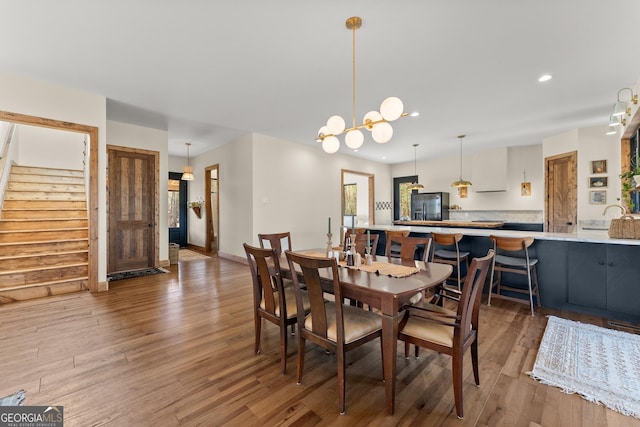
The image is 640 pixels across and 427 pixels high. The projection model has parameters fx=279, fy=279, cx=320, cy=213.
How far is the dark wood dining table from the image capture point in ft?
5.23

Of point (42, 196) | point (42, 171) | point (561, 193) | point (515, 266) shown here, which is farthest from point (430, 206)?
point (42, 171)

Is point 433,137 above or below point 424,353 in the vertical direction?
above

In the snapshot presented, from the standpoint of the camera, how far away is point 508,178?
701 centimetres

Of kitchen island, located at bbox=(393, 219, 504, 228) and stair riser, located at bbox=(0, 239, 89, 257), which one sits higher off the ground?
kitchen island, located at bbox=(393, 219, 504, 228)

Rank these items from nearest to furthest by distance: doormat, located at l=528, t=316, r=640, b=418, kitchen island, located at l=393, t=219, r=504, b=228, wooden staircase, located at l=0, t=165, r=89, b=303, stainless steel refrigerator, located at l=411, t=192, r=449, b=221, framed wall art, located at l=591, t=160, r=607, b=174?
1. doormat, located at l=528, t=316, r=640, b=418
2. wooden staircase, located at l=0, t=165, r=89, b=303
3. framed wall art, located at l=591, t=160, r=607, b=174
4. kitchen island, located at l=393, t=219, r=504, b=228
5. stainless steel refrigerator, located at l=411, t=192, r=449, b=221

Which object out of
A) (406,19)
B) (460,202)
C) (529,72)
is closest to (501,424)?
(406,19)

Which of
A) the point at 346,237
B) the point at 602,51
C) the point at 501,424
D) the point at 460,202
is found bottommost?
the point at 501,424

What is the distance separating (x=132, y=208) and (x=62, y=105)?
2.10 meters

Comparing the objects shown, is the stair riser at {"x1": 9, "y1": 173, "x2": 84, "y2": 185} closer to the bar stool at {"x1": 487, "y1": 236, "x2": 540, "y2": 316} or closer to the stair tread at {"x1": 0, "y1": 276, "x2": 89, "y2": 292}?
the stair tread at {"x1": 0, "y1": 276, "x2": 89, "y2": 292}

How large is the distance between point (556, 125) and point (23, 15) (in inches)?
285

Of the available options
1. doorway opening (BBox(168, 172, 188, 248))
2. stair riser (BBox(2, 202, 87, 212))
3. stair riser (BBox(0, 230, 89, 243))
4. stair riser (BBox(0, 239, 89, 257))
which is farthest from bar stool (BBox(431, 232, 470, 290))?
doorway opening (BBox(168, 172, 188, 248))

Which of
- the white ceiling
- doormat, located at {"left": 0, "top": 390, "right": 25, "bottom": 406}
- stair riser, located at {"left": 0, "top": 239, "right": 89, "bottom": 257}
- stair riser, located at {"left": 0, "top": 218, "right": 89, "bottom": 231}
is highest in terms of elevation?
the white ceiling

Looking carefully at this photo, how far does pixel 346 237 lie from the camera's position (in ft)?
9.63

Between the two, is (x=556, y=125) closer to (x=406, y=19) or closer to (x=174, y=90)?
(x=406, y=19)
